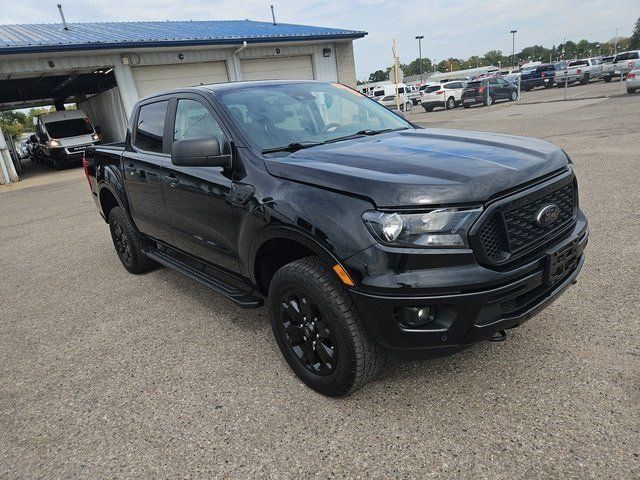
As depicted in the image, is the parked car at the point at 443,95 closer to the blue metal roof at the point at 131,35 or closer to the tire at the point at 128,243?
the blue metal roof at the point at 131,35

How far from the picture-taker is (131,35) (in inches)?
691

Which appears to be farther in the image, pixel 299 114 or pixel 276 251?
pixel 299 114

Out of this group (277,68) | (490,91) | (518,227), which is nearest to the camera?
(518,227)

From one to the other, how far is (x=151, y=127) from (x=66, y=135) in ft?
58.3

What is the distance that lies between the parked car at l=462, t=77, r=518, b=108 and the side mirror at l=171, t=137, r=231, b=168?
26643 millimetres

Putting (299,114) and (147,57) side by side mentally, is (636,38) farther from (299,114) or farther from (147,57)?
(299,114)

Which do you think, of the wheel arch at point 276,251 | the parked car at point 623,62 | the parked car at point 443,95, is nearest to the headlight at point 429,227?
the wheel arch at point 276,251

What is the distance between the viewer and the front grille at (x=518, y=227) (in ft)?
7.14

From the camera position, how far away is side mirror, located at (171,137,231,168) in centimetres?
279

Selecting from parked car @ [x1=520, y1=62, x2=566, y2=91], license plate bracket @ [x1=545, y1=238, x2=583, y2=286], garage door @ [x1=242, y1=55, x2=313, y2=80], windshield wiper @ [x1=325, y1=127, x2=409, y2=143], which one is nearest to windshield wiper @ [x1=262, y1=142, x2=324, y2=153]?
windshield wiper @ [x1=325, y1=127, x2=409, y2=143]

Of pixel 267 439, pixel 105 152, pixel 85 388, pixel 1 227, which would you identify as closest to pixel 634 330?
pixel 267 439

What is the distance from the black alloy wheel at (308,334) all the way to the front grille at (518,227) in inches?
35.9

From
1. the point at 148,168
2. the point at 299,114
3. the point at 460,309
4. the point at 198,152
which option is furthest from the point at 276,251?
the point at 148,168

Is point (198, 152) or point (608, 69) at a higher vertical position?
point (198, 152)
